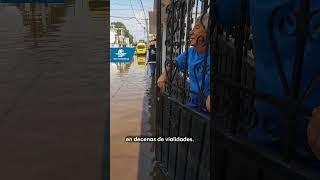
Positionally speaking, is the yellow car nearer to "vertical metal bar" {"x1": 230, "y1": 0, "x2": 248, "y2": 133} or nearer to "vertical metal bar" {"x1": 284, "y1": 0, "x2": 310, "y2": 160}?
"vertical metal bar" {"x1": 230, "y1": 0, "x2": 248, "y2": 133}

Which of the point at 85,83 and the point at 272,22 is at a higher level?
the point at 272,22

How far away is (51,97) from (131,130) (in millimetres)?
2598

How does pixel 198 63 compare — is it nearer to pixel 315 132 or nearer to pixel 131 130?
pixel 315 132

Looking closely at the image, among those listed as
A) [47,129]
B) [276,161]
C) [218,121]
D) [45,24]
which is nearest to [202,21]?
[218,121]

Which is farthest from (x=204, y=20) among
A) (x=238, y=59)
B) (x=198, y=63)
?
(x=238, y=59)

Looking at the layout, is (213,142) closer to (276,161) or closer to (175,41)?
(276,161)

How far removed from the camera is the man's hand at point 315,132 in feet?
4.91

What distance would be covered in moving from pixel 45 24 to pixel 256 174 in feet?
67.9

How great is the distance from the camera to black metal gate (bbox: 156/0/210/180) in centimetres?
350

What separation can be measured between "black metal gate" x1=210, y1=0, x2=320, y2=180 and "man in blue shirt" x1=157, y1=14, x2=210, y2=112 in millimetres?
1019

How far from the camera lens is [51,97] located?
9.50m

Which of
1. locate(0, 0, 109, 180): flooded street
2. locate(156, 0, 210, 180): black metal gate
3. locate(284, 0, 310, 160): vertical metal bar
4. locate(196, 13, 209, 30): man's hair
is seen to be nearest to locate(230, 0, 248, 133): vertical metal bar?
locate(284, 0, 310, 160): vertical metal bar

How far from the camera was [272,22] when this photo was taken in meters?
1.69

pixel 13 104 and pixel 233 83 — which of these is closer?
pixel 233 83
